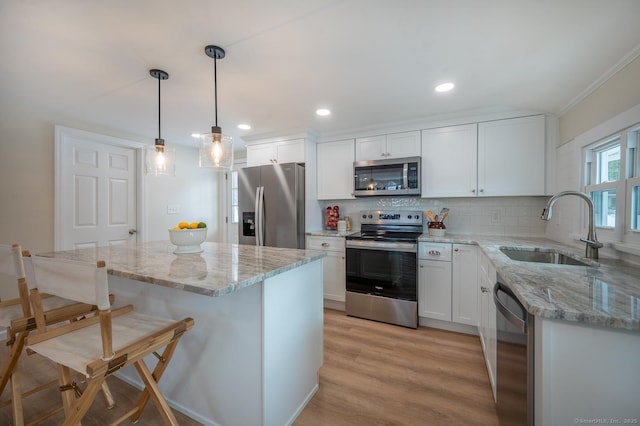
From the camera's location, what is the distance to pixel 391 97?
235cm

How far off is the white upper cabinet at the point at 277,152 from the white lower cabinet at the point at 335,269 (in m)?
1.15

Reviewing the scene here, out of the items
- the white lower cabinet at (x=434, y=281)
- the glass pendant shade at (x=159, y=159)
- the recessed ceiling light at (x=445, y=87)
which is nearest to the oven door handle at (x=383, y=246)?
the white lower cabinet at (x=434, y=281)

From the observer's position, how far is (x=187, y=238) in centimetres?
178

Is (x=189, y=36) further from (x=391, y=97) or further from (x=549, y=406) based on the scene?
(x=549, y=406)

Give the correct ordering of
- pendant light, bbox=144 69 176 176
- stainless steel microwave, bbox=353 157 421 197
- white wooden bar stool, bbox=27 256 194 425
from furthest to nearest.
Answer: stainless steel microwave, bbox=353 157 421 197 → pendant light, bbox=144 69 176 176 → white wooden bar stool, bbox=27 256 194 425

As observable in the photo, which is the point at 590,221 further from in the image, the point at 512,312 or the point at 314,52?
the point at 314,52

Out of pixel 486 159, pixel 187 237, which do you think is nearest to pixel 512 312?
pixel 187 237

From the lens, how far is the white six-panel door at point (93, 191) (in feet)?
9.38

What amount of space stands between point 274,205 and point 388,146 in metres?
1.63

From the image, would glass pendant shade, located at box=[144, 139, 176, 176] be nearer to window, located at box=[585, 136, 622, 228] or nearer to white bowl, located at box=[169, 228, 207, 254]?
white bowl, located at box=[169, 228, 207, 254]

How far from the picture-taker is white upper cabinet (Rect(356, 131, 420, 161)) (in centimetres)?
303

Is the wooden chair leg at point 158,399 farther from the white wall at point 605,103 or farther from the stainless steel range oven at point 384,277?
the white wall at point 605,103

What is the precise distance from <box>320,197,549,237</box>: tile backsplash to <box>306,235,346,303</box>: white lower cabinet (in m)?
0.84

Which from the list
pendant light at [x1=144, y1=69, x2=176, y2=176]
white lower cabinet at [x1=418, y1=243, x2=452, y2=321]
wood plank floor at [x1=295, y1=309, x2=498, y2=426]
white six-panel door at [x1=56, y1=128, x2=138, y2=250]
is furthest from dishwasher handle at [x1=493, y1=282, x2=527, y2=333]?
white six-panel door at [x1=56, y1=128, x2=138, y2=250]
